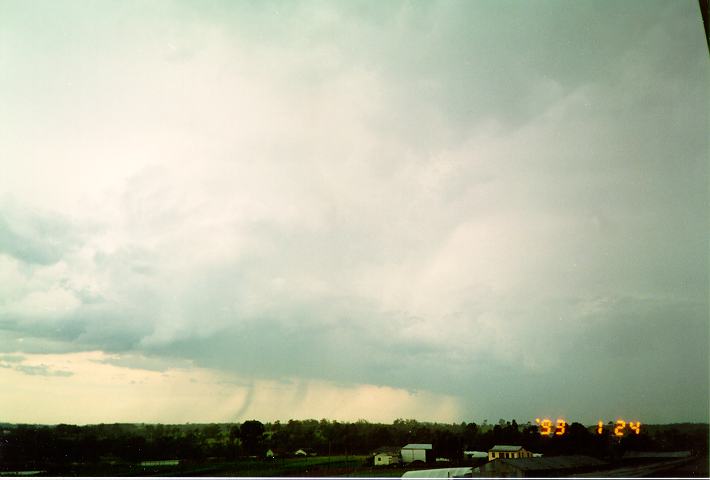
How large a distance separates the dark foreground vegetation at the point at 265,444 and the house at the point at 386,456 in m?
0.05

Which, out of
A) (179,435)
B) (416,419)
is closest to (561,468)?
(416,419)

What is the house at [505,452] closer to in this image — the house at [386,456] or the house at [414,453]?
the house at [414,453]

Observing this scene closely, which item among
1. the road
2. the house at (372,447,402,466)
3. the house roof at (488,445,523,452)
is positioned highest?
the house roof at (488,445,523,452)

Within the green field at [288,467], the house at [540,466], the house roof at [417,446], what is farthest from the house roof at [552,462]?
the green field at [288,467]

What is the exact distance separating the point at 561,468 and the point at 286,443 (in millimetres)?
2637

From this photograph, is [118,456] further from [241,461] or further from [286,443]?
[286,443]

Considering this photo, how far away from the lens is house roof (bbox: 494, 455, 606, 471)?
17.4 ft

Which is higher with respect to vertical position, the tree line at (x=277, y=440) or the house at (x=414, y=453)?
the tree line at (x=277, y=440)

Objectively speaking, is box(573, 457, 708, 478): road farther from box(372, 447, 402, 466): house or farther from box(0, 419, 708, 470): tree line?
box(372, 447, 402, 466): house

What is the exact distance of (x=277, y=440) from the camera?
218 inches

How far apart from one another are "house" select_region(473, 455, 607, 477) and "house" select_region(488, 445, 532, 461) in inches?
1.4

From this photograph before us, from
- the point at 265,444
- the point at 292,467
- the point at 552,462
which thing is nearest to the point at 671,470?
the point at 552,462

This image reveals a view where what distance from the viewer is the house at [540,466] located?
17.3 ft

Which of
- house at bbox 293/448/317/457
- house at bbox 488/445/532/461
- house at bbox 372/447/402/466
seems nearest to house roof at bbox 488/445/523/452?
house at bbox 488/445/532/461
